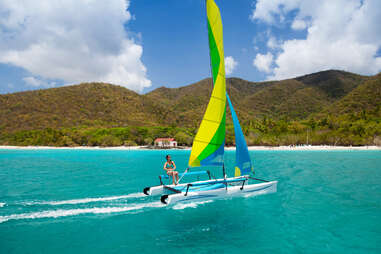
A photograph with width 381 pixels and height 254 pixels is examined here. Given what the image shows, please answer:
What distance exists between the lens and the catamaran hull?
12.5 metres

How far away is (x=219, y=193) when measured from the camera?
14.4 metres

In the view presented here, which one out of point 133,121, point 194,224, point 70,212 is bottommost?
point 194,224

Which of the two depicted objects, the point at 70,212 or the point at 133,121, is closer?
the point at 70,212

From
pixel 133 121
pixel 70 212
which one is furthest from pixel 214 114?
pixel 133 121

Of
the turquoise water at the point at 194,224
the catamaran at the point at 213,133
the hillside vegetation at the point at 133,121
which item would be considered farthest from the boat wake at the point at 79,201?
the hillside vegetation at the point at 133,121

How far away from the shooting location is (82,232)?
10.4 meters

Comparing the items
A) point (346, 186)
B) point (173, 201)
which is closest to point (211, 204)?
point (173, 201)

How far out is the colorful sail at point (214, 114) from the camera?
14.1 metres

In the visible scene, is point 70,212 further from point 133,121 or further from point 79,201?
point 133,121

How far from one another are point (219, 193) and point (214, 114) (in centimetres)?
506

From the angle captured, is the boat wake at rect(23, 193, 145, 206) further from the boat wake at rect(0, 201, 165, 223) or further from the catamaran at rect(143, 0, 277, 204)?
the catamaran at rect(143, 0, 277, 204)

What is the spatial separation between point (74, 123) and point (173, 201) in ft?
505

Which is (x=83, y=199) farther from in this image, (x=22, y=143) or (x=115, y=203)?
(x=22, y=143)

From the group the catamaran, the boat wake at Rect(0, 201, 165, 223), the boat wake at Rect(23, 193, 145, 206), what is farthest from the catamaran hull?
the boat wake at Rect(23, 193, 145, 206)
